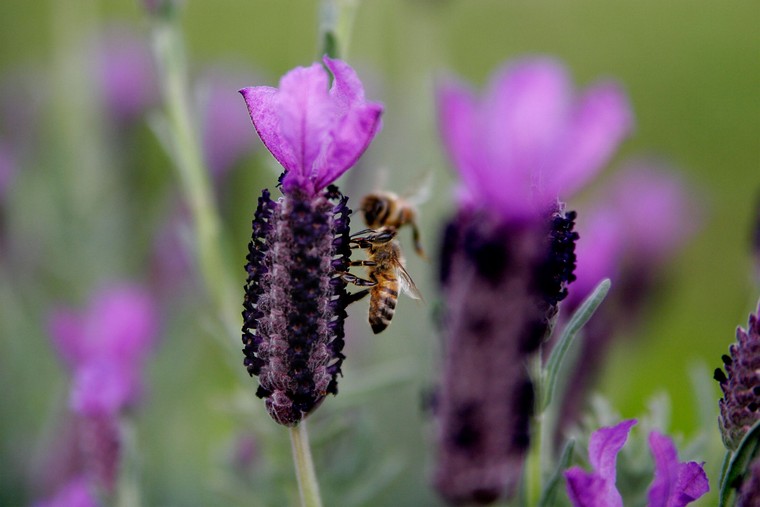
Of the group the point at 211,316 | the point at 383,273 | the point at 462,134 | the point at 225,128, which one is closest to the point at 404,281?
the point at 383,273

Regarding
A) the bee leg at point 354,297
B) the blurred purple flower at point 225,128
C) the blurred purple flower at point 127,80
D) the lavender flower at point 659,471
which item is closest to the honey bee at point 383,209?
the bee leg at point 354,297

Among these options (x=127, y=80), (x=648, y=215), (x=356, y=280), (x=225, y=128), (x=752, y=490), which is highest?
(x=127, y=80)

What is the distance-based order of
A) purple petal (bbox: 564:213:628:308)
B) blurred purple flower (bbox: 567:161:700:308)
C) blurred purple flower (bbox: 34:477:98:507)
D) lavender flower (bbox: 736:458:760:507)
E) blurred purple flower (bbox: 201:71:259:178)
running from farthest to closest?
blurred purple flower (bbox: 201:71:259:178) < blurred purple flower (bbox: 567:161:700:308) < purple petal (bbox: 564:213:628:308) < blurred purple flower (bbox: 34:477:98:507) < lavender flower (bbox: 736:458:760:507)

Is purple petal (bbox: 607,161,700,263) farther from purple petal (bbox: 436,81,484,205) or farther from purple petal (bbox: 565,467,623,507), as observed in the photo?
purple petal (bbox: 565,467,623,507)

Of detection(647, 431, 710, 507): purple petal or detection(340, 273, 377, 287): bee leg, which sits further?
detection(340, 273, 377, 287): bee leg

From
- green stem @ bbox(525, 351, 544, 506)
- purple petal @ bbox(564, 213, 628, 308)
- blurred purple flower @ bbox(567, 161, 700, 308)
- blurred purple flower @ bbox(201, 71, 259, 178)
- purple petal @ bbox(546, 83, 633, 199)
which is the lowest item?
green stem @ bbox(525, 351, 544, 506)

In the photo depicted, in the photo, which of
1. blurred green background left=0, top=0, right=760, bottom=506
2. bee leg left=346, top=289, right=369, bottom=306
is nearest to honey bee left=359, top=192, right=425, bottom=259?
blurred green background left=0, top=0, right=760, bottom=506

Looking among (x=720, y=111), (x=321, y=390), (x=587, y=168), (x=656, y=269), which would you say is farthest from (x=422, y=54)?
(x=720, y=111)

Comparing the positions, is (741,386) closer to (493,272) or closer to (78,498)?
(493,272)

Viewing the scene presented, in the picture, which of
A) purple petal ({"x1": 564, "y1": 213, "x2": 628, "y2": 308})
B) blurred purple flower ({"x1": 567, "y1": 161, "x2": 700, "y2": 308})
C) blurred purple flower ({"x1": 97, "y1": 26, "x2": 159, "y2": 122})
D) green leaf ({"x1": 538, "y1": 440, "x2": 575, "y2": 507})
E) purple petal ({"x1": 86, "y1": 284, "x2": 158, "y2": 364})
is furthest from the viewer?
blurred purple flower ({"x1": 97, "y1": 26, "x2": 159, "y2": 122})
